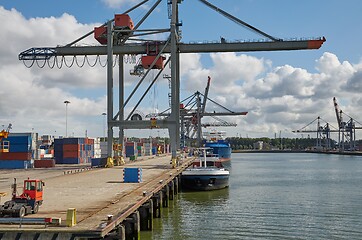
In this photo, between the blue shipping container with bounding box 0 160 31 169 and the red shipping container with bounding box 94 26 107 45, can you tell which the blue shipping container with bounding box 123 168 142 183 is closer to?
the red shipping container with bounding box 94 26 107 45

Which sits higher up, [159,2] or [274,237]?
[159,2]

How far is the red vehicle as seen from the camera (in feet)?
57.2

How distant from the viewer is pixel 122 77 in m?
60.7

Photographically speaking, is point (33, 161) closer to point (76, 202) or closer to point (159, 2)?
point (159, 2)

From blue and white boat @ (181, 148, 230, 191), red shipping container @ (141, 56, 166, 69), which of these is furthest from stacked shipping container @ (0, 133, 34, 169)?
blue and white boat @ (181, 148, 230, 191)

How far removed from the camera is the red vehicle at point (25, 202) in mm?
17422

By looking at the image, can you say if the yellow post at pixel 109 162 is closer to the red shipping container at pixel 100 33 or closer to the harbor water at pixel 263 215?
the harbor water at pixel 263 215

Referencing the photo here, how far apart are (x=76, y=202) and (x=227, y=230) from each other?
903 cm

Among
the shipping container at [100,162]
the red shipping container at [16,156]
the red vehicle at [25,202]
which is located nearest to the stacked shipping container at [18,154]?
the red shipping container at [16,156]

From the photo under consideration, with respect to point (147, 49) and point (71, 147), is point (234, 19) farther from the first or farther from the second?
point (71, 147)

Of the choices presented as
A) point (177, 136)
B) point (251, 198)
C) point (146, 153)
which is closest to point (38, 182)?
point (251, 198)

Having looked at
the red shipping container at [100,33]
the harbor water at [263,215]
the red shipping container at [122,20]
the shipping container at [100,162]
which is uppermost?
the red shipping container at [122,20]

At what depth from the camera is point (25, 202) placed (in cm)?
1872

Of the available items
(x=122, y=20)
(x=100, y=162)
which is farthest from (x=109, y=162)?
(x=122, y=20)
